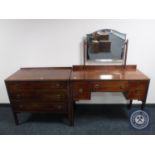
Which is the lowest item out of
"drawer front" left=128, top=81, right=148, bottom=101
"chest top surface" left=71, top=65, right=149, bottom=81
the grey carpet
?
the grey carpet

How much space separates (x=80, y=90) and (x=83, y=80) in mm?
151

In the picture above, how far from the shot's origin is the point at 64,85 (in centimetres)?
200

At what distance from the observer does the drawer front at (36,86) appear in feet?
6.58

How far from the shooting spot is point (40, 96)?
2094 mm

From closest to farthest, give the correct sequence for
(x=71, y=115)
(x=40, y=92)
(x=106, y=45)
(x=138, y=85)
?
(x=138, y=85), (x=40, y=92), (x=71, y=115), (x=106, y=45)

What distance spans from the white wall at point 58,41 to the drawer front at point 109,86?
59cm

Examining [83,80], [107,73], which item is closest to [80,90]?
[83,80]

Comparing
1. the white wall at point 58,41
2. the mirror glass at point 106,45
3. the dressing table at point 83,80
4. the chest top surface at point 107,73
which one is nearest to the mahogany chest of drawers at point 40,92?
the dressing table at point 83,80

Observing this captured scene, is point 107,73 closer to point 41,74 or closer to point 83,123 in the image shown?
point 83,123

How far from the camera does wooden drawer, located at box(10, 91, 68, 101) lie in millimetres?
2072

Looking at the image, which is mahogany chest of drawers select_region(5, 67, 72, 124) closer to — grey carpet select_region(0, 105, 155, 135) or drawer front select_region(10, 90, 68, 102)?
drawer front select_region(10, 90, 68, 102)

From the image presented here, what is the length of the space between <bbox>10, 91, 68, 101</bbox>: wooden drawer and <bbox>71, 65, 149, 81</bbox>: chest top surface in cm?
30

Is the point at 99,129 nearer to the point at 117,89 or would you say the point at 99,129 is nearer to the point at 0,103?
the point at 117,89

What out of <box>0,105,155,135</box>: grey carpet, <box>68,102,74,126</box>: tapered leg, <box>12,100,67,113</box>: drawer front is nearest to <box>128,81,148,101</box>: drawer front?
<box>0,105,155,135</box>: grey carpet
